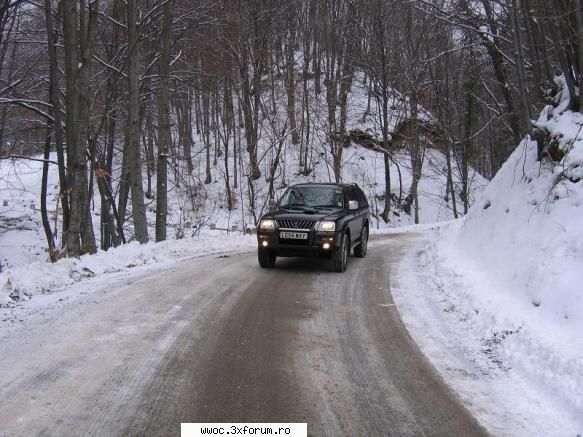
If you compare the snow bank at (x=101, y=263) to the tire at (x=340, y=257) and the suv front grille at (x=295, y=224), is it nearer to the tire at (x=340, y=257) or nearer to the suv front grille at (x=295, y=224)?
the suv front grille at (x=295, y=224)

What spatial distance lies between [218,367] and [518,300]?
13.0 ft

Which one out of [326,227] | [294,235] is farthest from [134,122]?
[326,227]

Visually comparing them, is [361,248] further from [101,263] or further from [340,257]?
[101,263]

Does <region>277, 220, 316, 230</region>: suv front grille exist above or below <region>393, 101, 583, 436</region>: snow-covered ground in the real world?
above

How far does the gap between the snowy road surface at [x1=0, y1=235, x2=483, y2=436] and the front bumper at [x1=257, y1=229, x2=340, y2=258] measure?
1642mm

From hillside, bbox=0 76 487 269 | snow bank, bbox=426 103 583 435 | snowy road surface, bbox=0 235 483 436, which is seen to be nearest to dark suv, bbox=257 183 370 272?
snowy road surface, bbox=0 235 483 436

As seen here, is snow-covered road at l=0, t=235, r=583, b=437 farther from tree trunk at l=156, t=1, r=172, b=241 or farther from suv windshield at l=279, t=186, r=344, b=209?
tree trunk at l=156, t=1, r=172, b=241

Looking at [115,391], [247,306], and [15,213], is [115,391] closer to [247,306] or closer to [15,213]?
[247,306]

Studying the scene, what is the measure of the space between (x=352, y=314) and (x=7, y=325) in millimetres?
4346

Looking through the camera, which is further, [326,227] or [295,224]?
[295,224]

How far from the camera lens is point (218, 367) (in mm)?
4824

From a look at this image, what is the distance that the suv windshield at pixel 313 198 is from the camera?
35.5 feet

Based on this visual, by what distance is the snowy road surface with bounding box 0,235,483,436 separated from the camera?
150 inches

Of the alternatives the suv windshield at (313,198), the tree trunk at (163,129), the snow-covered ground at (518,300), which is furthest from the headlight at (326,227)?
the tree trunk at (163,129)
